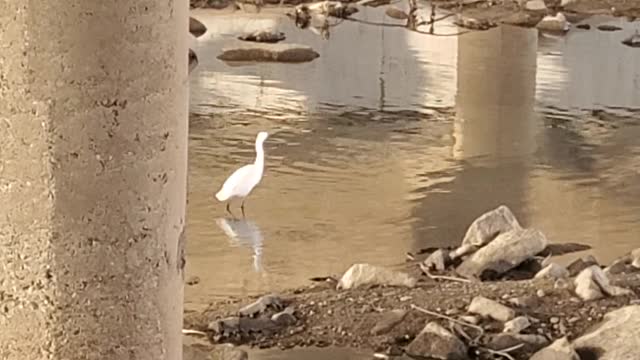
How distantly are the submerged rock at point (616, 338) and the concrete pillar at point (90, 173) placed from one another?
11.8 feet

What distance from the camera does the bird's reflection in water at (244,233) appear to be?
9.23 meters

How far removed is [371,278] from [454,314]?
92 cm

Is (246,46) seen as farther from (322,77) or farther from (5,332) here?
(5,332)

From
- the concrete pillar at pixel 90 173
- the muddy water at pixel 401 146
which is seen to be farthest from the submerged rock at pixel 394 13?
the concrete pillar at pixel 90 173

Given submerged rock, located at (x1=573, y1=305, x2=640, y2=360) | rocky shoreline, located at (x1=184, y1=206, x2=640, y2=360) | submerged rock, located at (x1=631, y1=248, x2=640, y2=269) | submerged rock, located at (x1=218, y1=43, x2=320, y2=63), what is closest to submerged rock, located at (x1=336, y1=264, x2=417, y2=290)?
rocky shoreline, located at (x1=184, y1=206, x2=640, y2=360)

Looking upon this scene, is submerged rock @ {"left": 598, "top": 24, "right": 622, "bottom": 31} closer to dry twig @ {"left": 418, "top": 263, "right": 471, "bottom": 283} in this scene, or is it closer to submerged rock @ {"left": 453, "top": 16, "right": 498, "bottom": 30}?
submerged rock @ {"left": 453, "top": 16, "right": 498, "bottom": 30}

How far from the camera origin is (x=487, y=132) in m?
14.2

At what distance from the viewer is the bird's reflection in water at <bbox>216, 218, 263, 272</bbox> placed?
9.23 metres

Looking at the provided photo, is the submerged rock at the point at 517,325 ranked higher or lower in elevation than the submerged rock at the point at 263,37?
higher

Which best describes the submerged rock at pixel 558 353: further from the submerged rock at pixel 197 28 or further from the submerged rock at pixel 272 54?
the submerged rock at pixel 197 28

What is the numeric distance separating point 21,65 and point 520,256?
19.6 ft

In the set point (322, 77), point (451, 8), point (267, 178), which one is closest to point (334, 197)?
point (267, 178)

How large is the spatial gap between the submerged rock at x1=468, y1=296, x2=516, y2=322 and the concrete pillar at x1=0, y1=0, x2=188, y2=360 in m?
4.08

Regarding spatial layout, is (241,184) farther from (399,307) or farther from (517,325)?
(517,325)
